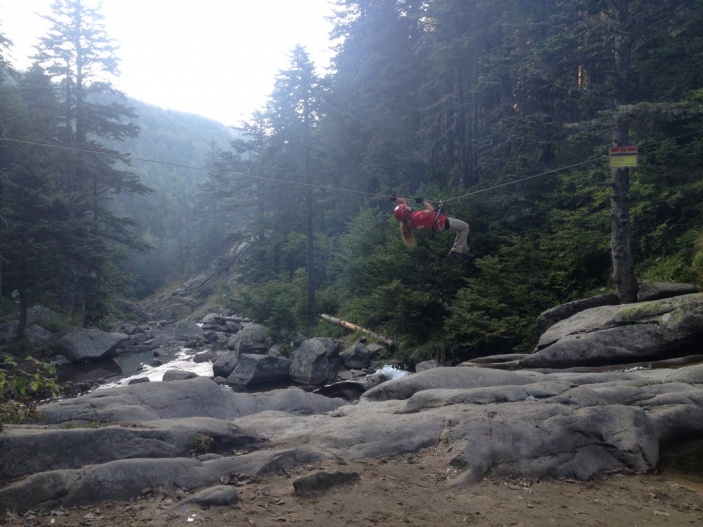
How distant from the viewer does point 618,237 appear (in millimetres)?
13984

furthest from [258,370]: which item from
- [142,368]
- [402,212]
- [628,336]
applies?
[628,336]

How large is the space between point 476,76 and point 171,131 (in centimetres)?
8802

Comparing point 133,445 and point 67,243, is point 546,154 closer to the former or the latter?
point 133,445

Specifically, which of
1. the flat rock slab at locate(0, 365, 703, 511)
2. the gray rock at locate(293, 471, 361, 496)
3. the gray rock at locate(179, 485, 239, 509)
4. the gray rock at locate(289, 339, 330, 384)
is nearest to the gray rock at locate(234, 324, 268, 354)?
the gray rock at locate(289, 339, 330, 384)

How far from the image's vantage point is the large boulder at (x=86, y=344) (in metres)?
22.8

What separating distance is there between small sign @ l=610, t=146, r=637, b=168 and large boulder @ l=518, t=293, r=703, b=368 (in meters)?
3.19

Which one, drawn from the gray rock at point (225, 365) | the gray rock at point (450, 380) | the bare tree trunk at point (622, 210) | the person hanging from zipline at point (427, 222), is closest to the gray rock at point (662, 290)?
the bare tree trunk at point (622, 210)

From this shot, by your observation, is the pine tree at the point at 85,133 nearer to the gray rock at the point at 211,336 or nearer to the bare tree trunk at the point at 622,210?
the gray rock at the point at 211,336

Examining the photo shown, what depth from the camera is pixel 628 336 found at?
12.0m

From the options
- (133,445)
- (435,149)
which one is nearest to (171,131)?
(435,149)

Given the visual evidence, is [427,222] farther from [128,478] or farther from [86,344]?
[86,344]

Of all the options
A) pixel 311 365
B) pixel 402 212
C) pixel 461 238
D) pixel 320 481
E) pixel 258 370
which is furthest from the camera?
pixel 311 365

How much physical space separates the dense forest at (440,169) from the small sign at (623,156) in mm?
1155

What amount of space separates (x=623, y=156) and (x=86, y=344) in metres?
21.3
